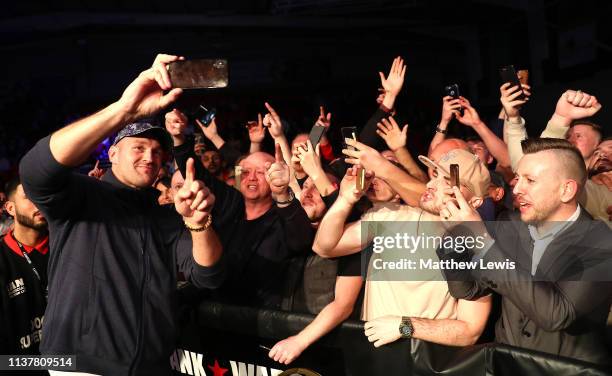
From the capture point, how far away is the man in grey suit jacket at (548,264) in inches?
106

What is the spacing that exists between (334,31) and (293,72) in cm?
152

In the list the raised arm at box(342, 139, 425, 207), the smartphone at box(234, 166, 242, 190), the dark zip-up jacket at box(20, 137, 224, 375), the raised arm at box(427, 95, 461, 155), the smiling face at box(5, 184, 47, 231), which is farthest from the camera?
the raised arm at box(427, 95, 461, 155)

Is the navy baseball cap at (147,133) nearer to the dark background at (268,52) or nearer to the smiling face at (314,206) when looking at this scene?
the smiling face at (314,206)

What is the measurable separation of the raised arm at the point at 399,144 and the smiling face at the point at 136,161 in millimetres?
2013

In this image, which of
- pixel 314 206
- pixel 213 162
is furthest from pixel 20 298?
pixel 213 162

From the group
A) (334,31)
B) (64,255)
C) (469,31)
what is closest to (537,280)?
(64,255)

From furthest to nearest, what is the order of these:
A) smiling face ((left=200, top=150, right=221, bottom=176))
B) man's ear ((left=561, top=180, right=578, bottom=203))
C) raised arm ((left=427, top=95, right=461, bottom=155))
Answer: smiling face ((left=200, top=150, right=221, bottom=176)), raised arm ((left=427, top=95, right=461, bottom=155)), man's ear ((left=561, top=180, right=578, bottom=203))

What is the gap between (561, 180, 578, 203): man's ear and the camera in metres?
2.91

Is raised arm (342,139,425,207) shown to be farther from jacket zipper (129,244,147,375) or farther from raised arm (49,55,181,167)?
raised arm (49,55,181,167)

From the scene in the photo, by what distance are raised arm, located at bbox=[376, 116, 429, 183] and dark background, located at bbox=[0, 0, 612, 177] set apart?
25.6 ft

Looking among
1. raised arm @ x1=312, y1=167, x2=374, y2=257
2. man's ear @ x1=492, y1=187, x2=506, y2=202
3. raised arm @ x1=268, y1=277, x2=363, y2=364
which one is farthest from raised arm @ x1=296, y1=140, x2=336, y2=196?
man's ear @ x1=492, y1=187, x2=506, y2=202

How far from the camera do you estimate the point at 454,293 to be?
300 cm

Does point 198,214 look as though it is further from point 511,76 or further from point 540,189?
point 511,76

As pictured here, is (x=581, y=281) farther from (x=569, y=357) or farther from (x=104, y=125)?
(x=104, y=125)
